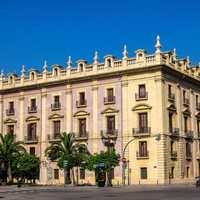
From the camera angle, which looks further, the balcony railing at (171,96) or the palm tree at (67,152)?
the balcony railing at (171,96)

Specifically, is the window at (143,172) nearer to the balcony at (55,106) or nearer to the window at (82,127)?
the window at (82,127)

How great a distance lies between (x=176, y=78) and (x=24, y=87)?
69.7 feet

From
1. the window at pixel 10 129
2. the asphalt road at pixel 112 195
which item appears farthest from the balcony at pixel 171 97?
the window at pixel 10 129

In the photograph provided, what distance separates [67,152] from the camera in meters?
57.6

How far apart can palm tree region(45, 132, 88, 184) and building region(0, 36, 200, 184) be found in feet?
8.98

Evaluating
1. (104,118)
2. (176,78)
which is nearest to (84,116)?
(104,118)

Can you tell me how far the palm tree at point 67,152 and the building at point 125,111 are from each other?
2.74m

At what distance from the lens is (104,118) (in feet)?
199

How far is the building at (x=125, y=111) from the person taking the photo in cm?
5672

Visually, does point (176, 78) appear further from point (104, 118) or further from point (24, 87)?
point (24, 87)

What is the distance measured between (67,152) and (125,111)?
838cm

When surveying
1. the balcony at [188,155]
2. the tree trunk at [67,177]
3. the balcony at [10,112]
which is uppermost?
the balcony at [10,112]

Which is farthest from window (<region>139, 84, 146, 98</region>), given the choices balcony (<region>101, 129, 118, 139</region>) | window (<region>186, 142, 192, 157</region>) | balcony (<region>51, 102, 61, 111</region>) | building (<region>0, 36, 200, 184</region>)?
balcony (<region>51, 102, 61, 111</region>)

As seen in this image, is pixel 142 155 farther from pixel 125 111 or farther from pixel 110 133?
pixel 125 111
